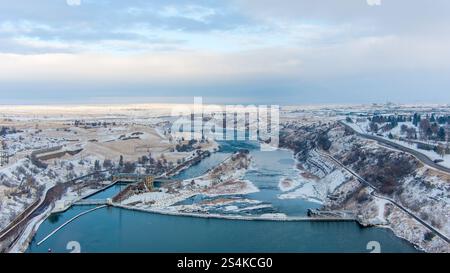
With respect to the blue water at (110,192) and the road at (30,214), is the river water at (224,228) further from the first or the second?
the road at (30,214)

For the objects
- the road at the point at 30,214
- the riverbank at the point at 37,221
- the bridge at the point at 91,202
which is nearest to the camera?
the riverbank at the point at 37,221

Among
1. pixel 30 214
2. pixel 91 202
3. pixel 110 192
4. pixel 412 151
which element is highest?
pixel 412 151

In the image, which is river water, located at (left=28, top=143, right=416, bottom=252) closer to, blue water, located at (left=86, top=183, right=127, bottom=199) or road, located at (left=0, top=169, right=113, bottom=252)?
blue water, located at (left=86, top=183, right=127, bottom=199)

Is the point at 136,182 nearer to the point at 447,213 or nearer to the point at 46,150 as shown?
the point at 46,150

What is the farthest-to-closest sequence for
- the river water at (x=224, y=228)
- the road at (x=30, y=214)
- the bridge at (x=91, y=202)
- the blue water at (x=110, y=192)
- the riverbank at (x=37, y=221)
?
1. the blue water at (x=110, y=192)
2. the bridge at (x=91, y=202)
3. the road at (x=30, y=214)
4. the riverbank at (x=37, y=221)
5. the river water at (x=224, y=228)

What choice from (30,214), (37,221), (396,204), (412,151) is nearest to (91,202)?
(30,214)

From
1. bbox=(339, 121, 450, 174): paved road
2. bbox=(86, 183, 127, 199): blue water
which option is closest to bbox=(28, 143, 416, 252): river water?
bbox=(86, 183, 127, 199): blue water

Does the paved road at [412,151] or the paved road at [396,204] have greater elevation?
the paved road at [412,151]

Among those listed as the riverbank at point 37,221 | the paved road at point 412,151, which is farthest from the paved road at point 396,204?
the riverbank at point 37,221

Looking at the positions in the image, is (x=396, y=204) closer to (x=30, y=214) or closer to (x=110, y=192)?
(x=30, y=214)

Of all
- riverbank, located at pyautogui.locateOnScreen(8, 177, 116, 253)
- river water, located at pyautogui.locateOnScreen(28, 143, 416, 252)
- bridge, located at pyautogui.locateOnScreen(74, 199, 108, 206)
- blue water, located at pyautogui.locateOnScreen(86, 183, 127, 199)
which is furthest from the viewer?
blue water, located at pyautogui.locateOnScreen(86, 183, 127, 199)
